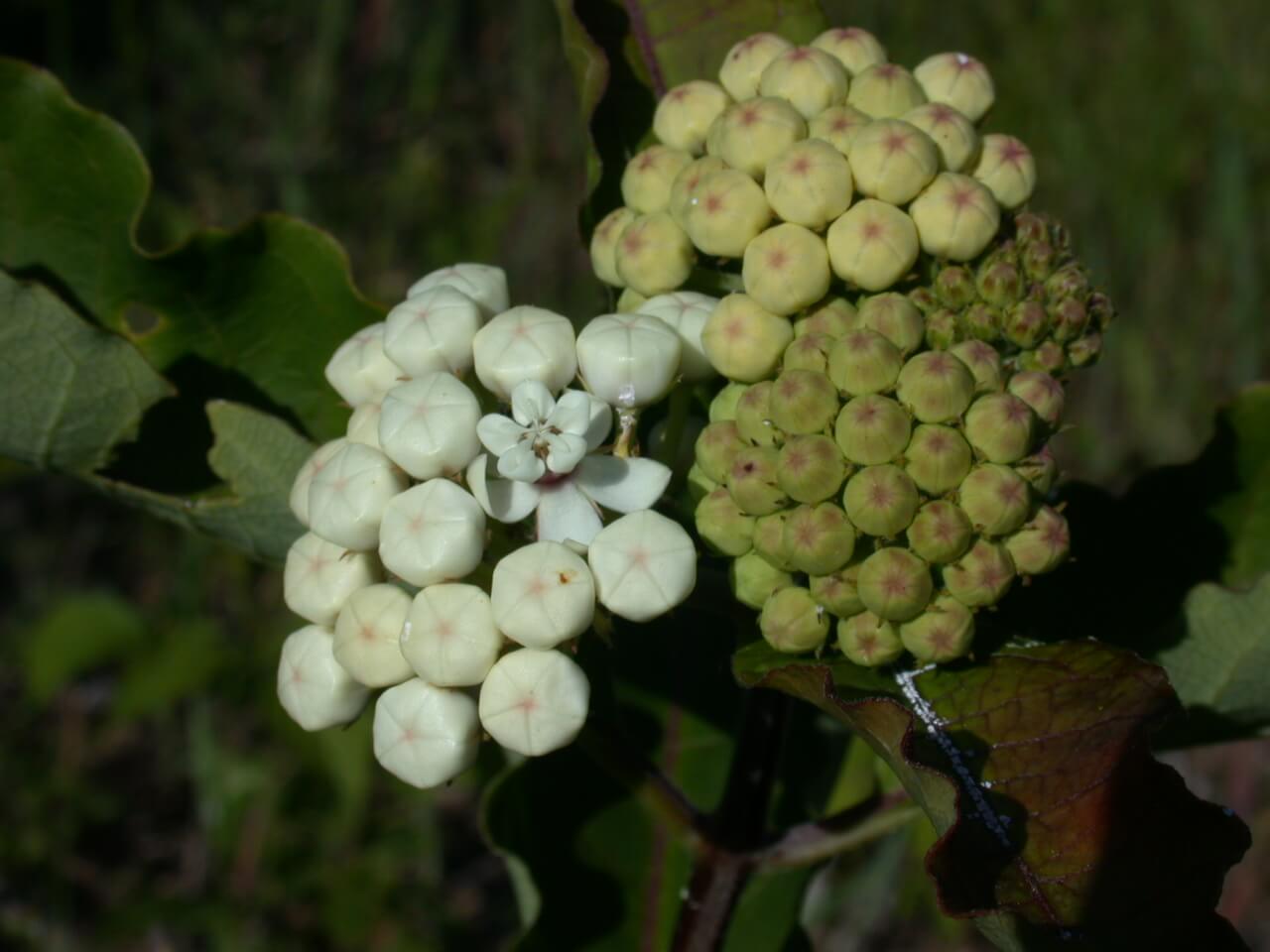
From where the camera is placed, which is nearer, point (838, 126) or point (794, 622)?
point (794, 622)

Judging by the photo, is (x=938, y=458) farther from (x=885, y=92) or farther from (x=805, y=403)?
(x=885, y=92)

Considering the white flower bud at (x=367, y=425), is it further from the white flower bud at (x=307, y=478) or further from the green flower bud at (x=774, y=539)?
the green flower bud at (x=774, y=539)

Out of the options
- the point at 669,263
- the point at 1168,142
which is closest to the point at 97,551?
the point at 669,263

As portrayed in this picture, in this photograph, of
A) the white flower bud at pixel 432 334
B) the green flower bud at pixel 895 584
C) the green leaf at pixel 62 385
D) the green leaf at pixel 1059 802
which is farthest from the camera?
the green leaf at pixel 62 385

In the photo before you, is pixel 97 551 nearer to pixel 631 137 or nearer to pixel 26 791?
pixel 26 791

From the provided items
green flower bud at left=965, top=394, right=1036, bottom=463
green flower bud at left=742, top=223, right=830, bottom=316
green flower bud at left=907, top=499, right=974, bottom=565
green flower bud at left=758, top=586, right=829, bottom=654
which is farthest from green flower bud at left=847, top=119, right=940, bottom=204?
green flower bud at left=758, top=586, right=829, bottom=654

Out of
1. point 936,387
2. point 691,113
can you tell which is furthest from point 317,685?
point 691,113

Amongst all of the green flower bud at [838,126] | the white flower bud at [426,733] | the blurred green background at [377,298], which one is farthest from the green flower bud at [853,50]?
the blurred green background at [377,298]
